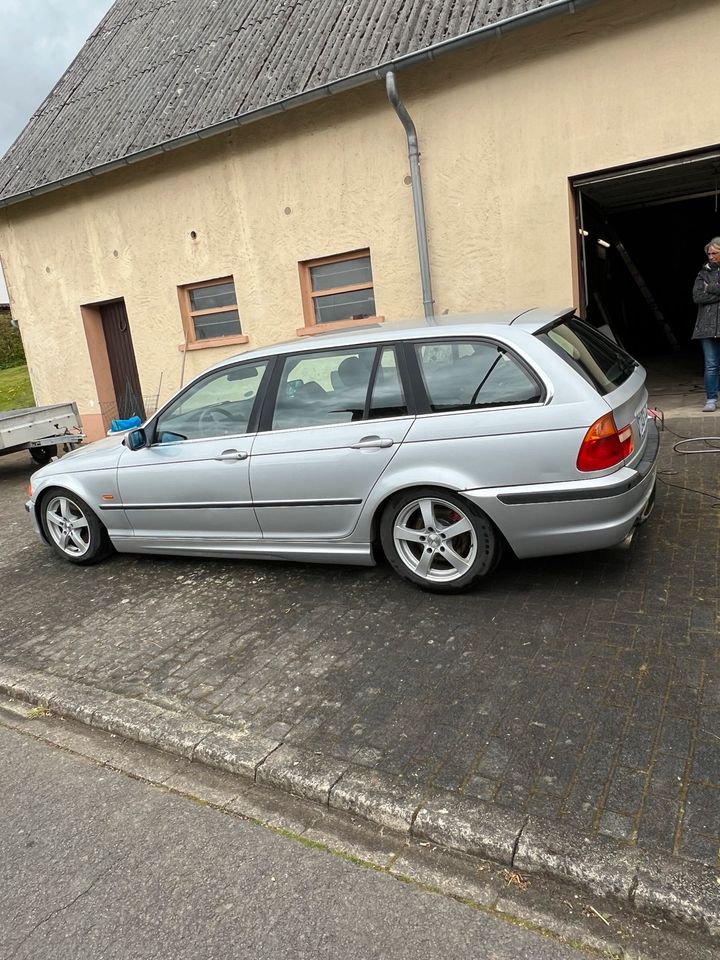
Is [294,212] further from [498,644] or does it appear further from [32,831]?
[32,831]

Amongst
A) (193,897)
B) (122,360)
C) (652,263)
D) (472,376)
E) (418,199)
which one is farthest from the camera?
(652,263)

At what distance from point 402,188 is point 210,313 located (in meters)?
3.57

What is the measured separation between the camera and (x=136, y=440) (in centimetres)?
500

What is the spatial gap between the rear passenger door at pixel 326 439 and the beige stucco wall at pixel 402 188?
456 centimetres

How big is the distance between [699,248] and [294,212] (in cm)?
1057

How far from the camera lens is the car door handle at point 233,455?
462cm

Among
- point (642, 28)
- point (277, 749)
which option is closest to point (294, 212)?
point (642, 28)

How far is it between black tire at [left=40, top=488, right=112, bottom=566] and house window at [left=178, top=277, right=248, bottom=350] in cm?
504

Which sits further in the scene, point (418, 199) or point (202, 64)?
point (202, 64)

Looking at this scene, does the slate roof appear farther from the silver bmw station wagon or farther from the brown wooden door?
the silver bmw station wagon

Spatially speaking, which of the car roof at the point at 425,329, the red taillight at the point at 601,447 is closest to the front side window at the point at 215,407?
the car roof at the point at 425,329

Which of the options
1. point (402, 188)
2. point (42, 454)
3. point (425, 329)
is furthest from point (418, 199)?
point (42, 454)

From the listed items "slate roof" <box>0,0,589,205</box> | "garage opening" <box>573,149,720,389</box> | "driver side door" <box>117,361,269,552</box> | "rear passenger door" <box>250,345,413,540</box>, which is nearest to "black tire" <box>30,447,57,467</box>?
"slate roof" <box>0,0,589,205</box>

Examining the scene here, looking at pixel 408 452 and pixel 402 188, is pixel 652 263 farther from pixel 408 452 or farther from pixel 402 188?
pixel 408 452
